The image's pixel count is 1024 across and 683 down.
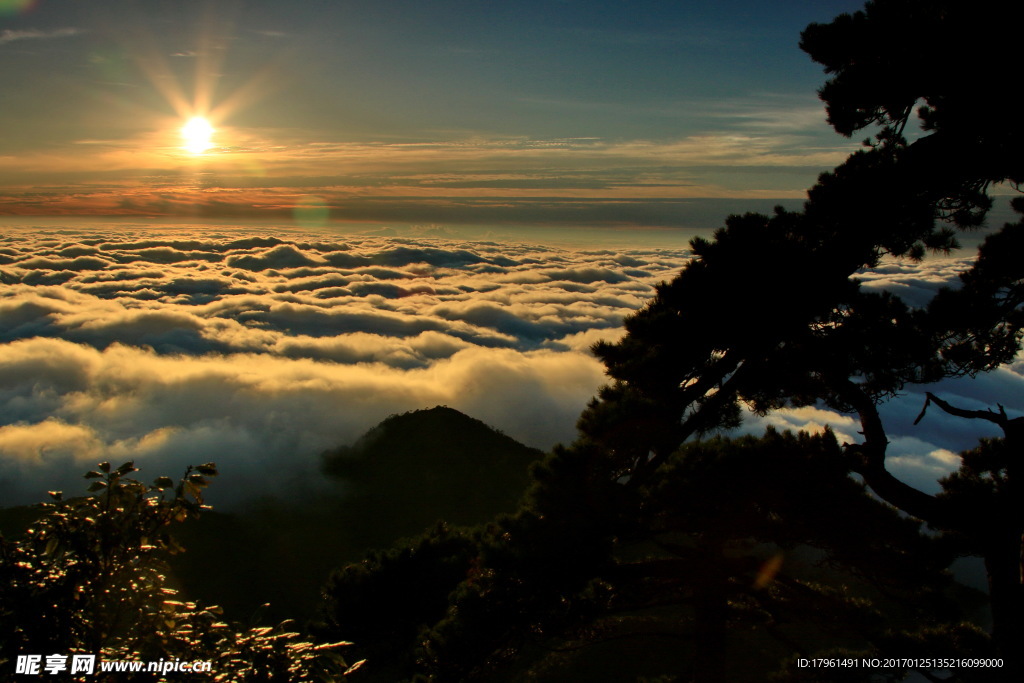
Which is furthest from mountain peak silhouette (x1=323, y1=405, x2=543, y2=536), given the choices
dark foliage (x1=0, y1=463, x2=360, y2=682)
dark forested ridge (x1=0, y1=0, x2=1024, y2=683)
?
dark foliage (x1=0, y1=463, x2=360, y2=682)

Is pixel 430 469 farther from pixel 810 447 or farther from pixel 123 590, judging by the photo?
pixel 123 590

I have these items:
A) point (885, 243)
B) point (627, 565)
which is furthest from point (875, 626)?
point (885, 243)

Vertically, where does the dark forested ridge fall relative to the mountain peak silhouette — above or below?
above

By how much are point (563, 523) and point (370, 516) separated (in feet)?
267

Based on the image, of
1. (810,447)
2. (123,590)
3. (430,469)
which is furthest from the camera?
(430,469)

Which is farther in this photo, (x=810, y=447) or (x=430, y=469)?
(x=430, y=469)

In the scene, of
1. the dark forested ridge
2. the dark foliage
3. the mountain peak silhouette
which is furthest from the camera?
the mountain peak silhouette

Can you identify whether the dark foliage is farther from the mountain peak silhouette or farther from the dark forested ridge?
the mountain peak silhouette

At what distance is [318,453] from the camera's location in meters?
108

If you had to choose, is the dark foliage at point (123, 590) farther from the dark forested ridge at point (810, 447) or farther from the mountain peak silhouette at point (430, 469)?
the mountain peak silhouette at point (430, 469)

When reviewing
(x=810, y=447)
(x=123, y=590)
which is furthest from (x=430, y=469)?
(x=123, y=590)

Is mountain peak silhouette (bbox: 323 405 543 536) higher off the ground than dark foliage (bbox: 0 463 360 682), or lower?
lower

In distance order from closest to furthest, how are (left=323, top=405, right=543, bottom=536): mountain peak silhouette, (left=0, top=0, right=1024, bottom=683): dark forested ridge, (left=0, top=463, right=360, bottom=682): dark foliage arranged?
(left=0, top=463, right=360, bottom=682): dark foliage < (left=0, top=0, right=1024, bottom=683): dark forested ridge < (left=323, top=405, right=543, bottom=536): mountain peak silhouette

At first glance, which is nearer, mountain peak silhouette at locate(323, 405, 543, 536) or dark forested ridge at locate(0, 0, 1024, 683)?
dark forested ridge at locate(0, 0, 1024, 683)
